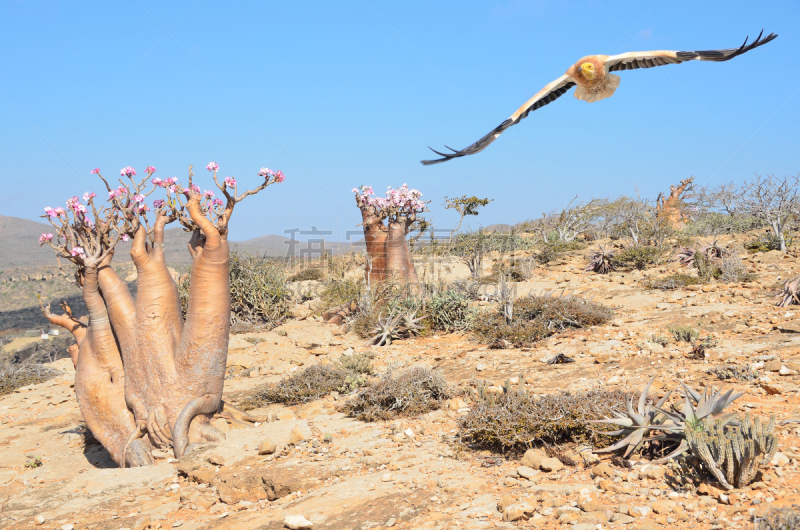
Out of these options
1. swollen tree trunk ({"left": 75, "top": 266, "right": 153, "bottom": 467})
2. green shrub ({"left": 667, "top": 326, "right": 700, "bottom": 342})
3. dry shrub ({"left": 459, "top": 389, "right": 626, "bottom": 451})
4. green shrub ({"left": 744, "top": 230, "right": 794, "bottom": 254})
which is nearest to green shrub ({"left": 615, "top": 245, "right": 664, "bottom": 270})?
green shrub ({"left": 744, "top": 230, "right": 794, "bottom": 254})

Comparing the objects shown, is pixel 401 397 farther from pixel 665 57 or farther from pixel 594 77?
pixel 665 57

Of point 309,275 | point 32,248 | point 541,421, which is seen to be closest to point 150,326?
point 541,421

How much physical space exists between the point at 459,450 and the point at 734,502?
172 centimetres

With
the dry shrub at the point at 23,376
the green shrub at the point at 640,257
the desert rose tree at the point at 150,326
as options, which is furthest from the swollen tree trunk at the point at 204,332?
the green shrub at the point at 640,257

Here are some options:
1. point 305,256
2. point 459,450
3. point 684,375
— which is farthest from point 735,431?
point 305,256

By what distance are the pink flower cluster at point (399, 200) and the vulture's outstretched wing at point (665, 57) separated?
580 cm

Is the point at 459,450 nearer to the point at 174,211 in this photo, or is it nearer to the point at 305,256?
the point at 174,211

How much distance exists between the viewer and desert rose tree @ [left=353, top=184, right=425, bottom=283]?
421 inches

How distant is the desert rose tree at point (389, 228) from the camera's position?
1070 centimetres

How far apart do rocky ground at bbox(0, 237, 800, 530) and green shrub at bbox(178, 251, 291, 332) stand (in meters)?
3.06

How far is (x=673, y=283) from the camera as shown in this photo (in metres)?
9.97

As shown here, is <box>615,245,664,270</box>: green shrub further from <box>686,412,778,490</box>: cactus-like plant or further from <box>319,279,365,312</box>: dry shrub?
<box>686,412,778,490</box>: cactus-like plant

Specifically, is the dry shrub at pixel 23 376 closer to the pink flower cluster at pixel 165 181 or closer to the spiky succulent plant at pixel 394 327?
the spiky succulent plant at pixel 394 327

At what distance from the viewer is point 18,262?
39812 millimetres
